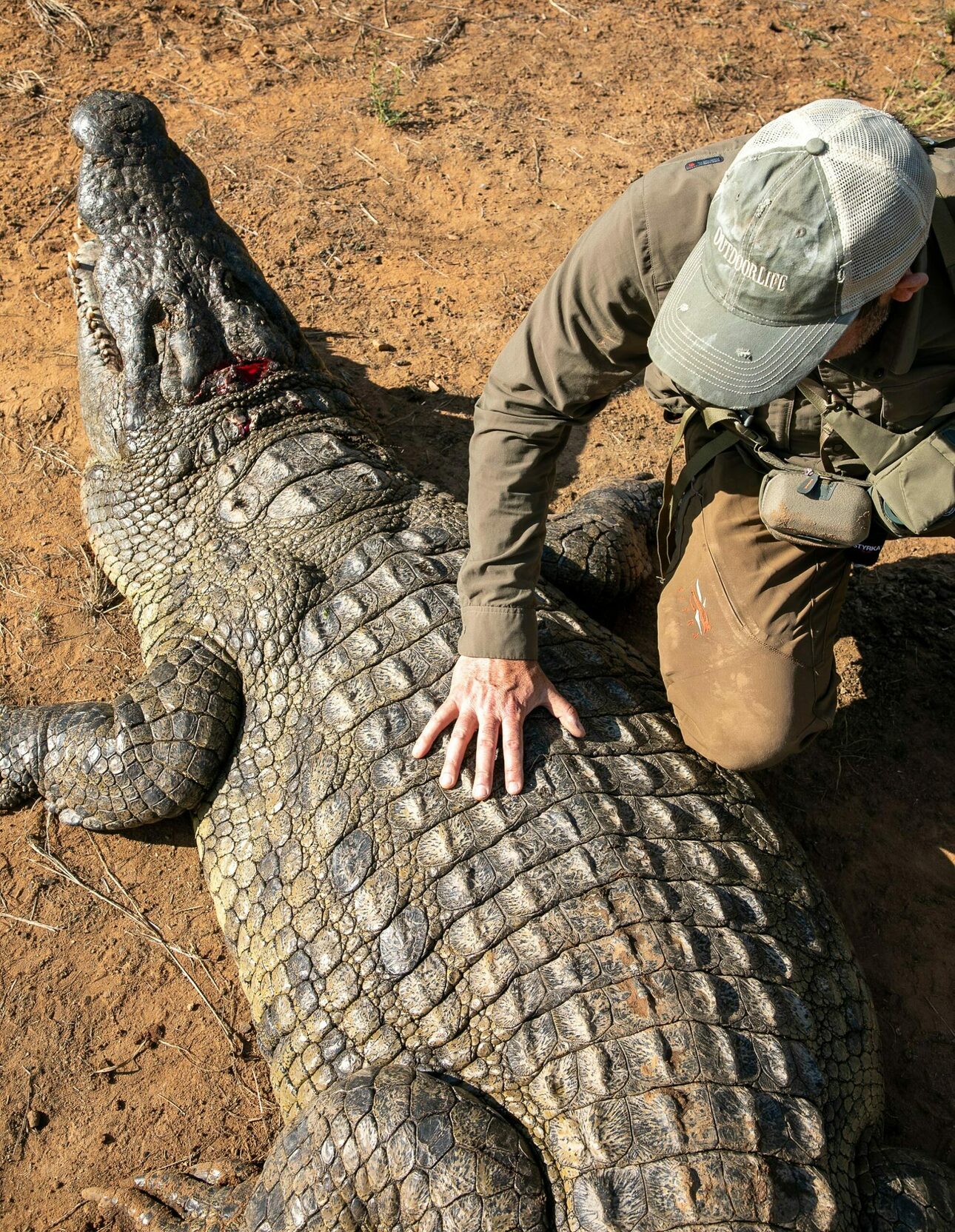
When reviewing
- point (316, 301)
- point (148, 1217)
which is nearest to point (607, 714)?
point (148, 1217)

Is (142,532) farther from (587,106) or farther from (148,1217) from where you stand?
(587,106)

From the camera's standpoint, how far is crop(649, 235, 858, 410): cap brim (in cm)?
192

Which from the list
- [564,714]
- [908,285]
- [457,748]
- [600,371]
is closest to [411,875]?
[457,748]

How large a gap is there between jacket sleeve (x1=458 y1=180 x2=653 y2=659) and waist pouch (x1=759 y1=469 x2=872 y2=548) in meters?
0.49

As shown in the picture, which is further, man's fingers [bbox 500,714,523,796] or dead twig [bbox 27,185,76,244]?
dead twig [bbox 27,185,76,244]

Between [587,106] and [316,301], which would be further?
[587,106]

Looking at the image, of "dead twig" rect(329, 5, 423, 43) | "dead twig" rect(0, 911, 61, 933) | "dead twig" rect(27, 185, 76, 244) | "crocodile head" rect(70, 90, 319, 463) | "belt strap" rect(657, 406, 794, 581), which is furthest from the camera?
"dead twig" rect(329, 5, 423, 43)

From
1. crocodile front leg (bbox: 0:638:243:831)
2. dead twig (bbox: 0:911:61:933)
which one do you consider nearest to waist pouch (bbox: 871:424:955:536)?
crocodile front leg (bbox: 0:638:243:831)

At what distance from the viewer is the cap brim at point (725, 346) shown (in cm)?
192

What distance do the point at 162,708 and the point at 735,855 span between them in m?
1.62

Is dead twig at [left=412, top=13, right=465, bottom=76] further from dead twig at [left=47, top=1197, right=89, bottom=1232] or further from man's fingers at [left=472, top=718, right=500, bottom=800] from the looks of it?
dead twig at [left=47, top=1197, right=89, bottom=1232]

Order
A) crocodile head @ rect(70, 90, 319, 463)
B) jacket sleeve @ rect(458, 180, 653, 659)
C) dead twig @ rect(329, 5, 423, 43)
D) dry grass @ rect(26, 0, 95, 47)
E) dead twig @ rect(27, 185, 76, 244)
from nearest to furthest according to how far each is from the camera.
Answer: jacket sleeve @ rect(458, 180, 653, 659), crocodile head @ rect(70, 90, 319, 463), dead twig @ rect(27, 185, 76, 244), dry grass @ rect(26, 0, 95, 47), dead twig @ rect(329, 5, 423, 43)

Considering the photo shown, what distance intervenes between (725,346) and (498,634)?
874 millimetres

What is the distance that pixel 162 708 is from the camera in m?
2.78
